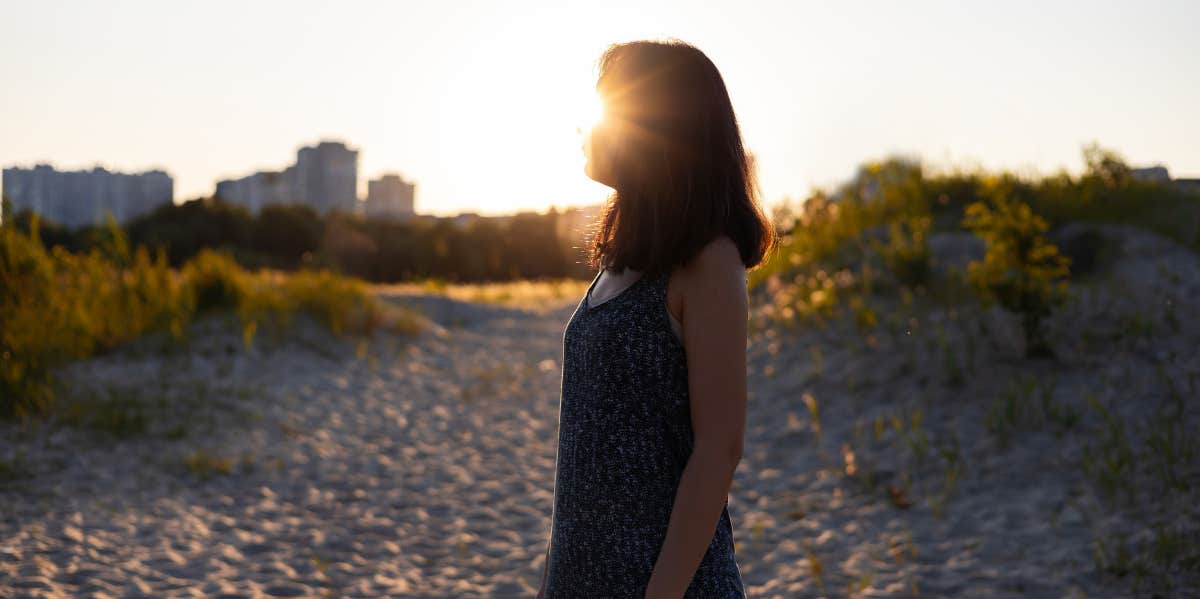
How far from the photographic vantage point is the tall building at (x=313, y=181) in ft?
175

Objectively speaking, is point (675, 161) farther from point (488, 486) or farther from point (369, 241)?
point (369, 241)

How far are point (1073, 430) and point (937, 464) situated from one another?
83cm

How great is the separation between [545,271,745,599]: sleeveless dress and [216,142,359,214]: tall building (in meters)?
53.8

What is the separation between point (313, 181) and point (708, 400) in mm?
56084

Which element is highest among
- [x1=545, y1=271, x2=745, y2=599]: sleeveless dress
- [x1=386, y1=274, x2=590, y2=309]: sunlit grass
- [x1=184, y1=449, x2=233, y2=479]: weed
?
[x1=545, y1=271, x2=745, y2=599]: sleeveless dress

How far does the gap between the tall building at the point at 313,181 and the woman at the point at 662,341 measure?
5378 centimetres

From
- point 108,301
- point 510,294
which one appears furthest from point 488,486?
point 510,294

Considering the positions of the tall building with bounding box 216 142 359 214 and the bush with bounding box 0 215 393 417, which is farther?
the tall building with bounding box 216 142 359 214

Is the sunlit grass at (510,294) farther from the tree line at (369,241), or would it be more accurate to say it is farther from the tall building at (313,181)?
the tall building at (313,181)

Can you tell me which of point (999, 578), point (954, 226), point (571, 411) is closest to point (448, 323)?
point (954, 226)

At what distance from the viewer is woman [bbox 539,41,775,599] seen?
1.40 metres

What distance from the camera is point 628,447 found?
5.11 feet

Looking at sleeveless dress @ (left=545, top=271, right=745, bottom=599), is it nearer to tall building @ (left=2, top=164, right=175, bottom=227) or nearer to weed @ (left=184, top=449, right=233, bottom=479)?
weed @ (left=184, top=449, right=233, bottom=479)

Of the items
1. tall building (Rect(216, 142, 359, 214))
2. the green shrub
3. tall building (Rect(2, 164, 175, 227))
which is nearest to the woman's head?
the green shrub
